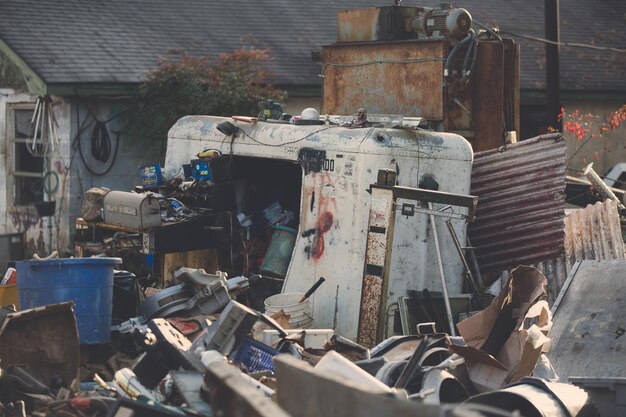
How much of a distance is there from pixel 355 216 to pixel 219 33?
10029 millimetres

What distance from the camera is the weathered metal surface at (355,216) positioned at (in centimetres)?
1104

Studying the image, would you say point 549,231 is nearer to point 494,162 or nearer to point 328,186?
point 494,162

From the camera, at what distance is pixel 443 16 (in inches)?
555

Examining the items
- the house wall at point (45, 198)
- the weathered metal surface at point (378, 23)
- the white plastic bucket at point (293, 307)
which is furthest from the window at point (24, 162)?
the white plastic bucket at point (293, 307)

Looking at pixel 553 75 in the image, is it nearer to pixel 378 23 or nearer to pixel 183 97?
pixel 378 23

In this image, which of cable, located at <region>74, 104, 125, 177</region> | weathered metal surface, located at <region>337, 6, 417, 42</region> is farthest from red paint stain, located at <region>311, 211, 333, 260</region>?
cable, located at <region>74, 104, 125, 177</region>

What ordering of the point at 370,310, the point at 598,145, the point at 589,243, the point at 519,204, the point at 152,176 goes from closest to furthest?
the point at 370,310
the point at 589,243
the point at 519,204
the point at 152,176
the point at 598,145

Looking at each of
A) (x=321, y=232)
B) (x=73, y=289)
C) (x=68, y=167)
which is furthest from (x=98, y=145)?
(x=73, y=289)

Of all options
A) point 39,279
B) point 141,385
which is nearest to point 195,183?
point 39,279

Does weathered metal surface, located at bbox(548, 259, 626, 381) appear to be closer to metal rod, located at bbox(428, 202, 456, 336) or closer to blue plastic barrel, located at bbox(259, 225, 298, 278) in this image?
metal rod, located at bbox(428, 202, 456, 336)

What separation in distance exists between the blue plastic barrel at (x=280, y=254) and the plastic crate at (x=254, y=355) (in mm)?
3028

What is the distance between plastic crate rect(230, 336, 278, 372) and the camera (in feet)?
28.8

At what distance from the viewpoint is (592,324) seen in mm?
10352

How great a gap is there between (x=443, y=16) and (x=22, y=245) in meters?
7.75
